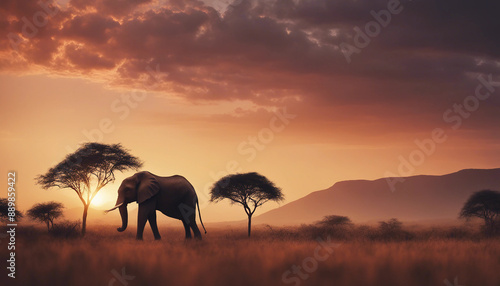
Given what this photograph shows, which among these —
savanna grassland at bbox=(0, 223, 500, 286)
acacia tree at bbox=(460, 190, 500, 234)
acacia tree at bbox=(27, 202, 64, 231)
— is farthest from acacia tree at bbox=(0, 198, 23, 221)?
acacia tree at bbox=(460, 190, 500, 234)

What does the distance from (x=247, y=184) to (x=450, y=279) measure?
28936 millimetres

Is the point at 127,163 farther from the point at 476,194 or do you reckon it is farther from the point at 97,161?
the point at 476,194

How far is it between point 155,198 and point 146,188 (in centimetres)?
87

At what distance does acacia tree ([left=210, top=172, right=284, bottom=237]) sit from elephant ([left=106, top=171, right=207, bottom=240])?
12.6 metres

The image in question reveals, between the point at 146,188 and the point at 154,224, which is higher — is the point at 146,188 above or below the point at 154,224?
above

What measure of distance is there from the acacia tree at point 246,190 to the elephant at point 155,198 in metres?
12.6

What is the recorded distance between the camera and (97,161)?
3136 centimetres

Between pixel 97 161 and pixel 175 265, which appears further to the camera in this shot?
pixel 97 161

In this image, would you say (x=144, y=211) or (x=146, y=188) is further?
(x=146, y=188)

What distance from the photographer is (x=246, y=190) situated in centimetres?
3888

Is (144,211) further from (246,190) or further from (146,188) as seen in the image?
(246,190)

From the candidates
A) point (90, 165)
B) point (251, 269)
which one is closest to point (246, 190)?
point (90, 165)

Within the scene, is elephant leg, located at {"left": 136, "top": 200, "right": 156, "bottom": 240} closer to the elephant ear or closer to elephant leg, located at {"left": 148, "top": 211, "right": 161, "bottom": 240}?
elephant leg, located at {"left": 148, "top": 211, "right": 161, "bottom": 240}

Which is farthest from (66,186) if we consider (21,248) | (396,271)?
(396,271)
